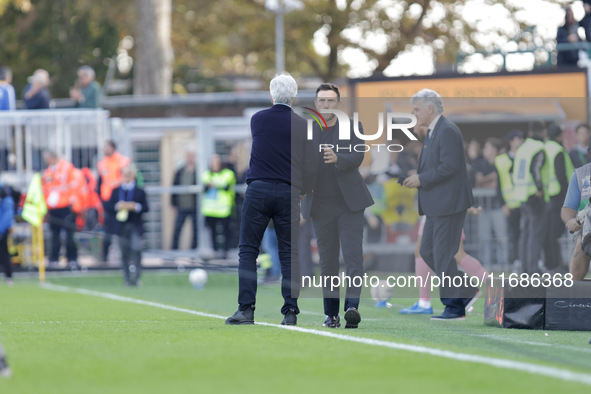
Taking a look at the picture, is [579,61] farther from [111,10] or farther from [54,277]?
[111,10]

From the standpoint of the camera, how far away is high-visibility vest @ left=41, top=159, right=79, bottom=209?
18.9m

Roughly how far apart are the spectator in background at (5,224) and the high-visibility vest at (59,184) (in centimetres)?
147

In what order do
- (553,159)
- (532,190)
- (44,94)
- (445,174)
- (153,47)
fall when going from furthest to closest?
(153,47) < (44,94) < (532,190) < (553,159) < (445,174)

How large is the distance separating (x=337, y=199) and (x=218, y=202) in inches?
400

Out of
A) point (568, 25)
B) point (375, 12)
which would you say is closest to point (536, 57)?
point (568, 25)

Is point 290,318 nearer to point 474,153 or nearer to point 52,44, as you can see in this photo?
point 474,153

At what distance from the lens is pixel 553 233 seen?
13805mm

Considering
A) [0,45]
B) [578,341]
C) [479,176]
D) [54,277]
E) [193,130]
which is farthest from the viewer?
[0,45]

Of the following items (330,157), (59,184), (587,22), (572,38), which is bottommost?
(59,184)

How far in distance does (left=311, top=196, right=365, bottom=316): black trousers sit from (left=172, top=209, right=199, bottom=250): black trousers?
35.8ft

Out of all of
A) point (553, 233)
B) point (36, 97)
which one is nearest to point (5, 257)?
point (36, 97)

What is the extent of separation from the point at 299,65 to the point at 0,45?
9.37 metres

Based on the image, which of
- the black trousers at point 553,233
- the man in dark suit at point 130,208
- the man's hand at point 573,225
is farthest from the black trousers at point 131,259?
the man's hand at point 573,225

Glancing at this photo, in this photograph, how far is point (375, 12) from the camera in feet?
112
